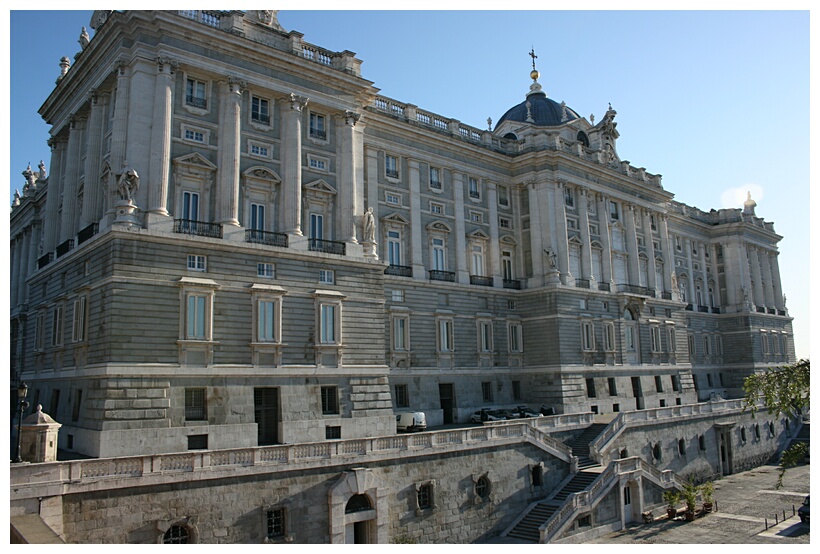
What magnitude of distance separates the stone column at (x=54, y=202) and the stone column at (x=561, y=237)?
3319 centimetres

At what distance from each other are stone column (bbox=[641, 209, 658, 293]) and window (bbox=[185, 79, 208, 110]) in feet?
134

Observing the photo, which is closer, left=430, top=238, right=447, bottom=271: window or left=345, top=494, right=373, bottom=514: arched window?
left=345, top=494, right=373, bottom=514: arched window

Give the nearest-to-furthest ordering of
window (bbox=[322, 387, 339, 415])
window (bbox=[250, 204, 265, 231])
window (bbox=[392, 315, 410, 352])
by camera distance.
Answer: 1. window (bbox=[322, 387, 339, 415])
2. window (bbox=[250, 204, 265, 231])
3. window (bbox=[392, 315, 410, 352])

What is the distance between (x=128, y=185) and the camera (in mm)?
29203

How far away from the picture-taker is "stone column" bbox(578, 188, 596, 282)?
171ft

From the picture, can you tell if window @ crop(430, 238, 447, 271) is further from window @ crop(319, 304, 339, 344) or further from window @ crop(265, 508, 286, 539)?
window @ crop(265, 508, 286, 539)

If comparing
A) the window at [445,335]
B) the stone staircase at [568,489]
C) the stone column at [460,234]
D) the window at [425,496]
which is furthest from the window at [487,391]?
the window at [425,496]

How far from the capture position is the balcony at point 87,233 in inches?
1241

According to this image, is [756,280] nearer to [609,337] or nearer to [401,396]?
[609,337]

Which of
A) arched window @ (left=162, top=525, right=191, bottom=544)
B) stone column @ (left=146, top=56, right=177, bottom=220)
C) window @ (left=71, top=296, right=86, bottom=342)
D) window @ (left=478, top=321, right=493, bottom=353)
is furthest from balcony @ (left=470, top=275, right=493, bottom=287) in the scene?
arched window @ (left=162, top=525, right=191, bottom=544)

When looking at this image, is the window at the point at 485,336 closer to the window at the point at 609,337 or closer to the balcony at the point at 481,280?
the balcony at the point at 481,280

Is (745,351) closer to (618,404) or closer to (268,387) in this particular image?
(618,404)

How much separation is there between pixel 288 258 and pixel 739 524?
27.6 meters

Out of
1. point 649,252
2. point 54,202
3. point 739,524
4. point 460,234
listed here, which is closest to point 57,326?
point 54,202
